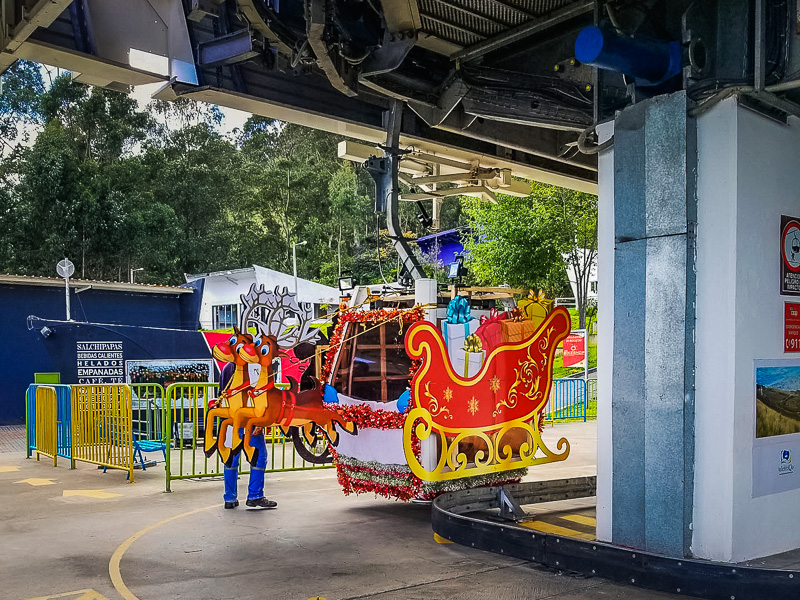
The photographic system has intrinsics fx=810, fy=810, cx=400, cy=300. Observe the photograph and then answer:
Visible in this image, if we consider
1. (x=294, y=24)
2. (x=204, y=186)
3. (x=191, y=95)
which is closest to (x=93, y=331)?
(x=191, y=95)

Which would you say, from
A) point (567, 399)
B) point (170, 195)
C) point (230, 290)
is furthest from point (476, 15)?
point (170, 195)

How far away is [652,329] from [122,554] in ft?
16.7

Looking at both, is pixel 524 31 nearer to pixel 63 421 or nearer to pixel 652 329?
pixel 652 329

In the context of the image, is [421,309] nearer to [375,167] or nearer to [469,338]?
[469,338]

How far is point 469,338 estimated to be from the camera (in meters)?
8.90

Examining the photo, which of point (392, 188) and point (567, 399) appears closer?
point (392, 188)

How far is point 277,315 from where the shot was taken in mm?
8789

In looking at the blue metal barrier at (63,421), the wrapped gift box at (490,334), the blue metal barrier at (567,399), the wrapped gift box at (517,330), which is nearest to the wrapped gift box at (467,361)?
the wrapped gift box at (490,334)

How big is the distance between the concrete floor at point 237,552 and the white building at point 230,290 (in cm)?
1577

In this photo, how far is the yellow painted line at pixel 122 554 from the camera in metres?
6.16

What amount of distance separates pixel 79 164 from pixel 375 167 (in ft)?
129

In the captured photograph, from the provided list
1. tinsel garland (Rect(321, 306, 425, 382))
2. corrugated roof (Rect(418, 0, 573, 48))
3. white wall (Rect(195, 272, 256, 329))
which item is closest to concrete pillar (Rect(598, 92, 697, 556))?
corrugated roof (Rect(418, 0, 573, 48))

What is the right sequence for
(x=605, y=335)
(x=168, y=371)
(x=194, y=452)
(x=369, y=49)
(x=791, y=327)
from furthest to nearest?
1. (x=168, y=371)
2. (x=194, y=452)
3. (x=369, y=49)
4. (x=605, y=335)
5. (x=791, y=327)

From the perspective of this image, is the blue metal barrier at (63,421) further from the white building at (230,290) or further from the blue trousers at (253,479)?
the white building at (230,290)
